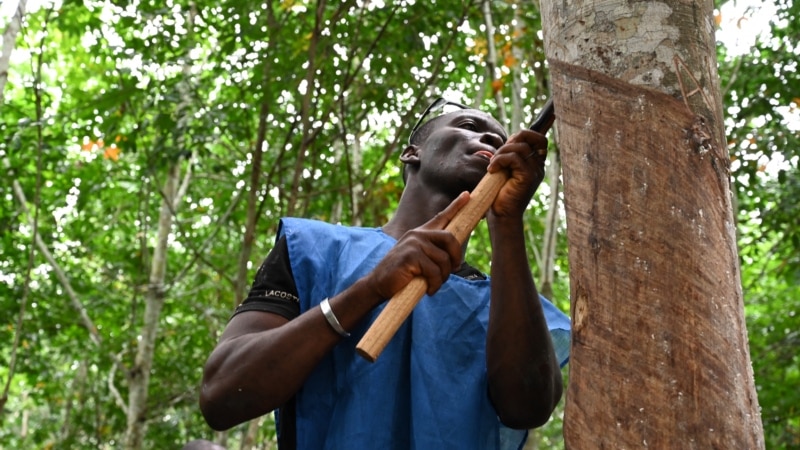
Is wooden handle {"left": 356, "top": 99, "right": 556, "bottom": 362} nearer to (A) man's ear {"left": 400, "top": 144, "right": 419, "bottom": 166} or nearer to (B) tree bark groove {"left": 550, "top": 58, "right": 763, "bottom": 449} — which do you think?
(B) tree bark groove {"left": 550, "top": 58, "right": 763, "bottom": 449}

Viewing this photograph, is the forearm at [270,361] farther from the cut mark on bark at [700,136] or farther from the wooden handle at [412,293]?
the cut mark on bark at [700,136]

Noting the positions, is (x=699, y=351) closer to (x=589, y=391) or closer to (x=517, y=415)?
(x=589, y=391)

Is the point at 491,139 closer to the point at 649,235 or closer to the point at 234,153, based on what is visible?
the point at 649,235

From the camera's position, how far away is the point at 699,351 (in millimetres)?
1159


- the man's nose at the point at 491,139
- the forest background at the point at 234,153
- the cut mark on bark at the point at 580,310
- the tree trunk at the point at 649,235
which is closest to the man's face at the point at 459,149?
the man's nose at the point at 491,139

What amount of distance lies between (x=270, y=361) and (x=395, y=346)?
1.09ft

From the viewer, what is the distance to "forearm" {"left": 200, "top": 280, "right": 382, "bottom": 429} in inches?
67.3

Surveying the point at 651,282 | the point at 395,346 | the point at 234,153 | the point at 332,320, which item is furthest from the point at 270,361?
the point at 234,153

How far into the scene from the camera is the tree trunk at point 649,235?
1.16 metres

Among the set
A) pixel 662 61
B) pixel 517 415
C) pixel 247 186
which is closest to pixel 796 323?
pixel 247 186

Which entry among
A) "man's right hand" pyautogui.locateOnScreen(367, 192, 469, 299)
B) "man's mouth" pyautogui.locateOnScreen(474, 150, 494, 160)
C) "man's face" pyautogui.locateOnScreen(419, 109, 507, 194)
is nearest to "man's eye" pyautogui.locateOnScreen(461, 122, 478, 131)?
"man's face" pyautogui.locateOnScreen(419, 109, 507, 194)

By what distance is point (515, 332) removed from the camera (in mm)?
1883

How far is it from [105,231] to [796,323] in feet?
20.8

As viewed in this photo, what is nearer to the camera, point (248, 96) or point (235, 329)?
point (235, 329)
